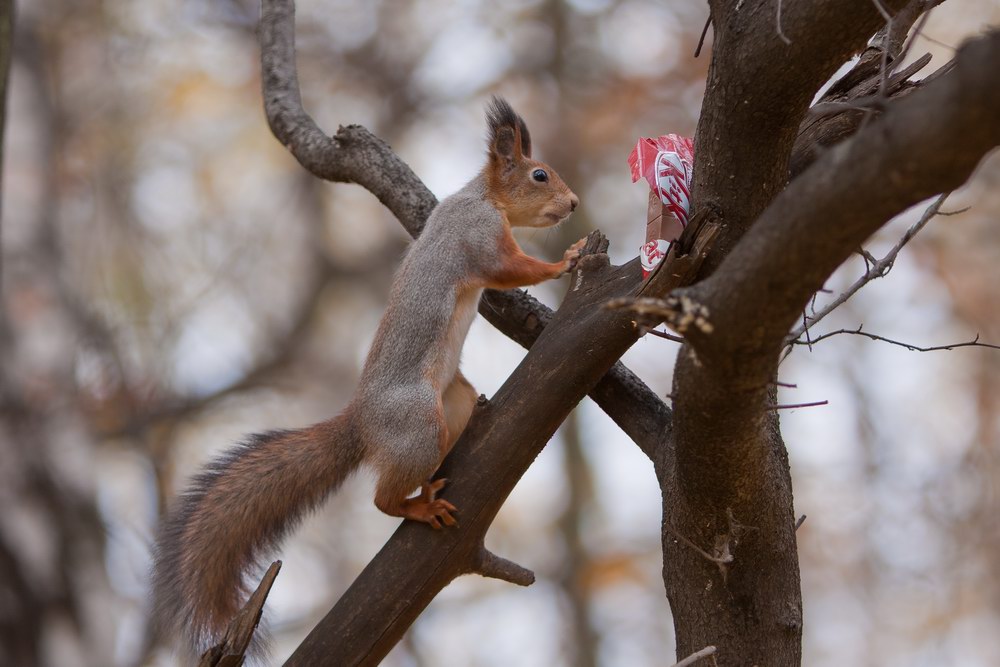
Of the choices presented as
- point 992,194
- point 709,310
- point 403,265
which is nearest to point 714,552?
point 709,310

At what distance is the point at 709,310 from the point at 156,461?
18.4 feet

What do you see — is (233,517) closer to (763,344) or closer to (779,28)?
(763,344)

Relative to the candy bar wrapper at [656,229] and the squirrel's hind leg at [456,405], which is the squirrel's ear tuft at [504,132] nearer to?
the squirrel's hind leg at [456,405]

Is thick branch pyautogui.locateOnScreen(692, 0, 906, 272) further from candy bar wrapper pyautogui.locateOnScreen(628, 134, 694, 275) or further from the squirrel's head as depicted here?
the squirrel's head

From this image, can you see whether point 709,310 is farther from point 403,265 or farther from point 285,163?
point 285,163

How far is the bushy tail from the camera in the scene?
9.44 ft

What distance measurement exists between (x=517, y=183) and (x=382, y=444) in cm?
125

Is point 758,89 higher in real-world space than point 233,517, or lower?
higher

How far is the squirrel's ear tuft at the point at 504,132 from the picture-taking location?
3.71 metres

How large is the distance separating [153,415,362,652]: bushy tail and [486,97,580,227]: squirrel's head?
3.65ft

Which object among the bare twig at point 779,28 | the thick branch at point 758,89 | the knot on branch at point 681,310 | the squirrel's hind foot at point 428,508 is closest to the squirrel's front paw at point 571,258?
the thick branch at point 758,89

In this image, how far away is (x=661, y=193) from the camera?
2570 mm

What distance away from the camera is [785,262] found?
1.66 m

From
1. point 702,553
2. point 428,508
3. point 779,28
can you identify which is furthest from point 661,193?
point 428,508
